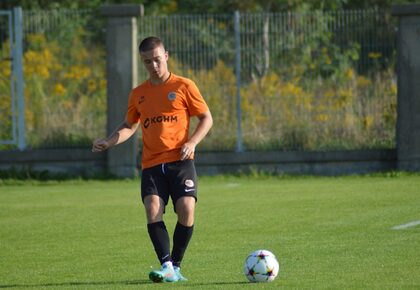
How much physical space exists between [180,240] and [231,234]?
3.00 meters

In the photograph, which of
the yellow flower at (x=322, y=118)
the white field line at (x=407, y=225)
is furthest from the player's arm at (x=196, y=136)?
the yellow flower at (x=322, y=118)

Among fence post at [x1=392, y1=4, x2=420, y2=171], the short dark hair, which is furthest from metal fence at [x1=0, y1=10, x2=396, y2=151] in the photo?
the short dark hair

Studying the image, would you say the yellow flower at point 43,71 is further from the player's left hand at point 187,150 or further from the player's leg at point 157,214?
the player's left hand at point 187,150

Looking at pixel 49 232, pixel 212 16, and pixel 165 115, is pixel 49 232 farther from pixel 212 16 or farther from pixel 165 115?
pixel 212 16

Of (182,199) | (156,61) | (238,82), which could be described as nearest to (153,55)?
(156,61)

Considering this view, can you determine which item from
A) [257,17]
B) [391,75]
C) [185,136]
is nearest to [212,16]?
[257,17]

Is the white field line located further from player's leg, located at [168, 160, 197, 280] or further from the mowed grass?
player's leg, located at [168, 160, 197, 280]

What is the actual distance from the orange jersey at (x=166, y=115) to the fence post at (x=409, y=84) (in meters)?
10.3

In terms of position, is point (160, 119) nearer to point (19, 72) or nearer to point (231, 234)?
point (231, 234)

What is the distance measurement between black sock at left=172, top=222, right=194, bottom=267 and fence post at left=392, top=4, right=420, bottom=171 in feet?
34.7

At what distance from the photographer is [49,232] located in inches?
492

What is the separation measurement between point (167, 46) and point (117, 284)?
1121 cm

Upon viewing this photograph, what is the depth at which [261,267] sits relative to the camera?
834 cm

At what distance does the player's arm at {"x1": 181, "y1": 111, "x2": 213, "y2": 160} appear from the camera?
8688mm
